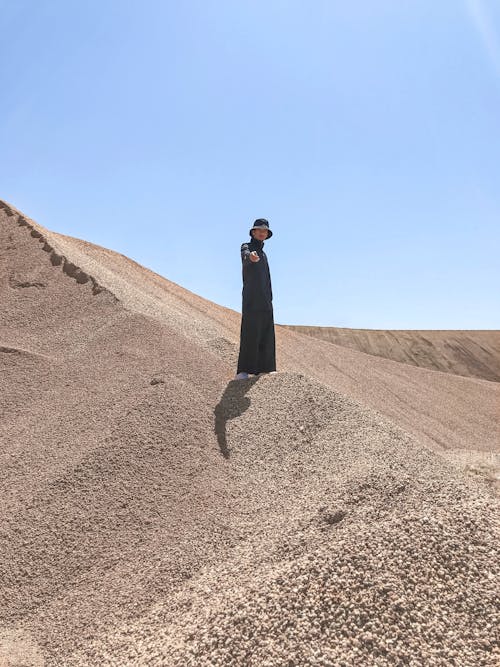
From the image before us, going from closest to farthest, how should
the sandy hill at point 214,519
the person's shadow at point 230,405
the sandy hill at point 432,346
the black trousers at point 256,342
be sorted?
the sandy hill at point 214,519, the person's shadow at point 230,405, the black trousers at point 256,342, the sandy hill at point 432,346

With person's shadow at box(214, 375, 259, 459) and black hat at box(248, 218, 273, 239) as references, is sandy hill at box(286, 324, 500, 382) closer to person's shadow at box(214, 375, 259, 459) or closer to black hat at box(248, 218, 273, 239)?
black hat at box(248, 218, 273, 239)

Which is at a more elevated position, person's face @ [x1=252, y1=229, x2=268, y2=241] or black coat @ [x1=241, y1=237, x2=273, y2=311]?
person's face @ [x1=252, y1=229, x2=268, y2=241]

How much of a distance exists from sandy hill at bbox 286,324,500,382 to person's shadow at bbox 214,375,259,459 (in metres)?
18.4

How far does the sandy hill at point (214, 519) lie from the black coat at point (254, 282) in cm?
87

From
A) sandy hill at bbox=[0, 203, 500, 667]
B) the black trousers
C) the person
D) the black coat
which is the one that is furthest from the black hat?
sandy hill at bbox=[0, 203, 500, 667]

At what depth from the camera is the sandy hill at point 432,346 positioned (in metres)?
23.3

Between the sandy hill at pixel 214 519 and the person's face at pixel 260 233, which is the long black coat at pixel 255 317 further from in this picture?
the sandy hill at pixel 214 519

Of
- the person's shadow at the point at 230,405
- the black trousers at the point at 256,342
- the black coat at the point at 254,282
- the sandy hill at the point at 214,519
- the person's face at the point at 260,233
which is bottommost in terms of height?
the sandy hill at the point at 214,519

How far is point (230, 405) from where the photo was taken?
557cm

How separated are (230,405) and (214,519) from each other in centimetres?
164

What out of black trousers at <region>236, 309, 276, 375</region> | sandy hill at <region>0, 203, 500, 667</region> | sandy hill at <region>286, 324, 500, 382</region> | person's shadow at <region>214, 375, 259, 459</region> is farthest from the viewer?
sandy hill at <region>286, 324, 500, 382</region>

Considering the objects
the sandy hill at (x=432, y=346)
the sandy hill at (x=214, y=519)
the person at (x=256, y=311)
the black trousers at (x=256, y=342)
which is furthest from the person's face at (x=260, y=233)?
the sandy hill at (x=432, y=346)

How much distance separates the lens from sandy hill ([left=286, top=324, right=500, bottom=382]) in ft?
76.3

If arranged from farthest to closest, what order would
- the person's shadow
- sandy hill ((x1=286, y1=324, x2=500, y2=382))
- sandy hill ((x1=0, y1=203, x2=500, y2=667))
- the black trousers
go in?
sandy hill ((x1=286, y1=324, x2=500, y2=382)) < the black trousers < the person's shadow < sandy hill ((x1=0, y1=203, x2=500, y2=667))
